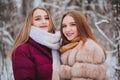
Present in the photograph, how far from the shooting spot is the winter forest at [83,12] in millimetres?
2602

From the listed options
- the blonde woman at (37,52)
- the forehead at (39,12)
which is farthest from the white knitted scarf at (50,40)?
the forehead at (39,12)

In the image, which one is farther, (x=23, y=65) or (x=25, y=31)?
(x=25, y=31)

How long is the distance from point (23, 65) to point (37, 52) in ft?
0.49

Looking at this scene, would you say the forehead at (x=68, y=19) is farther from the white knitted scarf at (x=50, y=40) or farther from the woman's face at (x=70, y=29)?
the white knitted scarf at (x=50, y=40)

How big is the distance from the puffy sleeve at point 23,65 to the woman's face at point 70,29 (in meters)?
0.34

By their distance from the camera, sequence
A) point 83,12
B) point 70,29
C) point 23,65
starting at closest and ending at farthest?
1. point 23,65
2. point 70,29
3. point 83,12

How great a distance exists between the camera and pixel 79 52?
2342 mm

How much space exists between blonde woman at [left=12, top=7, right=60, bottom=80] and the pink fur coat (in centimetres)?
7

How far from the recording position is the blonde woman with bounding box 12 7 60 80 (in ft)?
7.53

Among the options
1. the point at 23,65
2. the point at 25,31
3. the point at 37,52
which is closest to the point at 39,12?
the point at 25,31

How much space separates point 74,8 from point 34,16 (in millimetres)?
386

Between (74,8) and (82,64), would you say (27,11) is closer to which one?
(74,8)

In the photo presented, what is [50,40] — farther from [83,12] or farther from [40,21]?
[83,12]

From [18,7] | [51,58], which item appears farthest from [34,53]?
[18,7]
